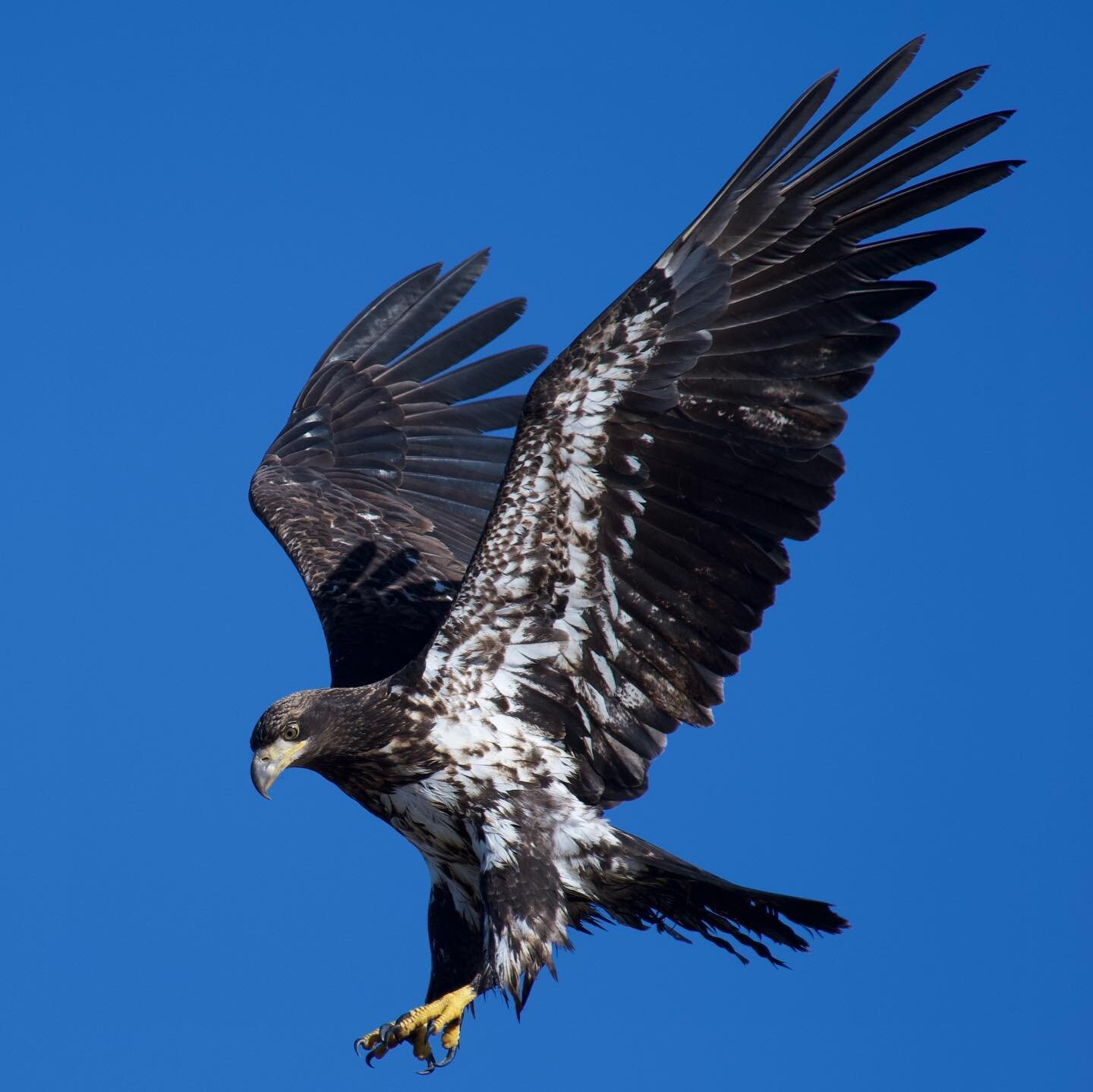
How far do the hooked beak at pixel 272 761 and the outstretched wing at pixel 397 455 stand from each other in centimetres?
174

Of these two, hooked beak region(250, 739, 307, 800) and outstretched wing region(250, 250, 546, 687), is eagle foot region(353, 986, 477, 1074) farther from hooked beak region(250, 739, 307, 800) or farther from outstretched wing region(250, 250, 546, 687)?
outstretched wing region(250, 250, 546, 687)

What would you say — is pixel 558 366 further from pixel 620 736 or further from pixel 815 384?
pixel 620 736

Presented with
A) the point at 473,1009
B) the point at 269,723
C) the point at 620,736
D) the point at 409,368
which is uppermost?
the point at 409,368

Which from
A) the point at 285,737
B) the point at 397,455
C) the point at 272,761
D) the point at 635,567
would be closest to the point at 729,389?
the point at 635,567

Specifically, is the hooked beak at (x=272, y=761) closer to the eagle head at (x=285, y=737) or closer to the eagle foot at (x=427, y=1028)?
the eagle head at (x=285, y=737)

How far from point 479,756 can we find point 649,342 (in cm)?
213

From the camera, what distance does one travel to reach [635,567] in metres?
8.41

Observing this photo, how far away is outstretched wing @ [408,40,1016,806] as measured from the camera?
7.99 meters

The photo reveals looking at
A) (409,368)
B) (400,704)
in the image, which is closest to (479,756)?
(400,704)

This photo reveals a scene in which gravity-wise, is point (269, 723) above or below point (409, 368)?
below

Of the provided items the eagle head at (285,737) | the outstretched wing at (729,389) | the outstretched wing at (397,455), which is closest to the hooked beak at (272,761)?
the eagle head at (285,737)

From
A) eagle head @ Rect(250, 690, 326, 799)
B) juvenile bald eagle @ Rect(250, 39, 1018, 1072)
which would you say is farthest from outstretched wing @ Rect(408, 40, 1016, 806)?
eagle head @ Rect(250, 690, 326, 799)

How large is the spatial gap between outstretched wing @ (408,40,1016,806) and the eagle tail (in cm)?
107

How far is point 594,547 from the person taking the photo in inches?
330
